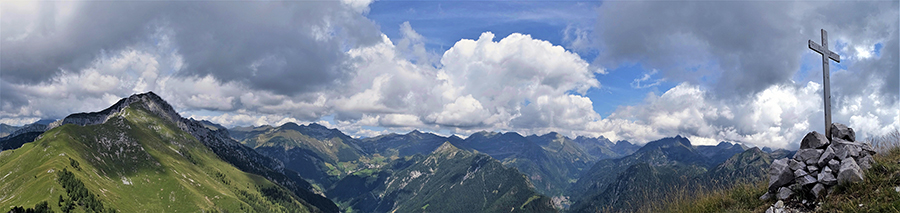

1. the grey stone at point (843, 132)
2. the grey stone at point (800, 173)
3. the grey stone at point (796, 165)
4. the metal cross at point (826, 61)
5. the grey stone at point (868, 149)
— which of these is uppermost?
the metal cross at point (826, 61)

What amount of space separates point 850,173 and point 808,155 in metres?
2.14

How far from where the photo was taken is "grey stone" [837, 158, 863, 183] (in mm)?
10914

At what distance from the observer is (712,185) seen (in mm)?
15898

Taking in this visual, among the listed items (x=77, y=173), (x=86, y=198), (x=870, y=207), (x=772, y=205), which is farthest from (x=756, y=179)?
(x=77, y=173)

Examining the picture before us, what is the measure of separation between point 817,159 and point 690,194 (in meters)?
4.49

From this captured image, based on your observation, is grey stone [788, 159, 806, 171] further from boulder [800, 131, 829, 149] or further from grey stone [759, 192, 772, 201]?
boulder [800, 131, 829, 149]

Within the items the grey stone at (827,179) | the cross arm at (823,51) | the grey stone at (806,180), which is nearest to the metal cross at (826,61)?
the cross arm at (823,51)

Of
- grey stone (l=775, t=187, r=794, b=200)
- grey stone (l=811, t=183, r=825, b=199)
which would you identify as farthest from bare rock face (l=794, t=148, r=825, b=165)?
grey stone (l=811, t=183, r=825, b=199)

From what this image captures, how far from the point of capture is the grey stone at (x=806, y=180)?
38.0 feet

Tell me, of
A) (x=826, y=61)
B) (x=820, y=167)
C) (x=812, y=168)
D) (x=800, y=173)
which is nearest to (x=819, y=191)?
(x=800, y=173)

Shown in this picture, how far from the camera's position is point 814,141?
13.6 metres

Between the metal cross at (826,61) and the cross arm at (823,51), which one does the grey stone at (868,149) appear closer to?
the metal cross at (826,61)

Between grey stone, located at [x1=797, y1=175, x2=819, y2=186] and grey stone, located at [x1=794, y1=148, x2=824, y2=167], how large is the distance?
126 centimetres

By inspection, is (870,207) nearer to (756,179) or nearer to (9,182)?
(756,179)
